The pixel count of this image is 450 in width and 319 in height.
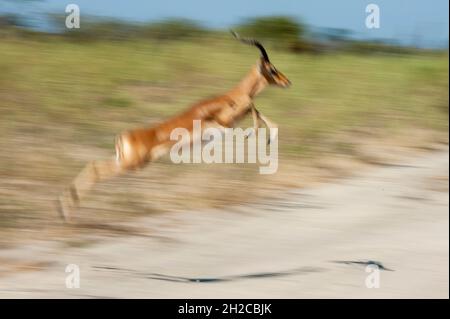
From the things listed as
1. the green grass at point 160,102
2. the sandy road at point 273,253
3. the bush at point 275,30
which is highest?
the bush at point 275,30

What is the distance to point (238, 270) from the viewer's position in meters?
7.80

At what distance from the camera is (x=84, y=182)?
873cm

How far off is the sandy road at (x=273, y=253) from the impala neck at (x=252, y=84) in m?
1.21

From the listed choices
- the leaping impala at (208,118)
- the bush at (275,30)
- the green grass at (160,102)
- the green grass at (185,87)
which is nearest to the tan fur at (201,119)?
the leaping impala at (208,118)

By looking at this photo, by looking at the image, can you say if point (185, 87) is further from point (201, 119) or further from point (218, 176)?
point (201, 119)

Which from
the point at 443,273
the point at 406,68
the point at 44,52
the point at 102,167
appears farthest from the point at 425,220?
the point at 406,68

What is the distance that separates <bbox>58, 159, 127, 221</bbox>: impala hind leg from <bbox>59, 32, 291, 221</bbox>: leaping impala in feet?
0.04

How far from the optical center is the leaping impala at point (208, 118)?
6875 millimetres

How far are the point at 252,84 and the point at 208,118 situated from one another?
1.12 ft

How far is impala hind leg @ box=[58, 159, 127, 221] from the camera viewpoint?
788 cm

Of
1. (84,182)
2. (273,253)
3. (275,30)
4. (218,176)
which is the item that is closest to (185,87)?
(218,176)

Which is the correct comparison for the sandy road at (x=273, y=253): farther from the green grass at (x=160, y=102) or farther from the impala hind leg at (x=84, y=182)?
the green grass at (x=160, y=102)

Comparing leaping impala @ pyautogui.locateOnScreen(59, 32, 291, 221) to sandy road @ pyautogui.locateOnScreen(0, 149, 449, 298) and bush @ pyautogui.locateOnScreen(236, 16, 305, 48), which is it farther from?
bush @ pyautogui.locateOnScreen(236, 16, 305, 48)

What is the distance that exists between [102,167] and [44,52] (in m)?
7.10
